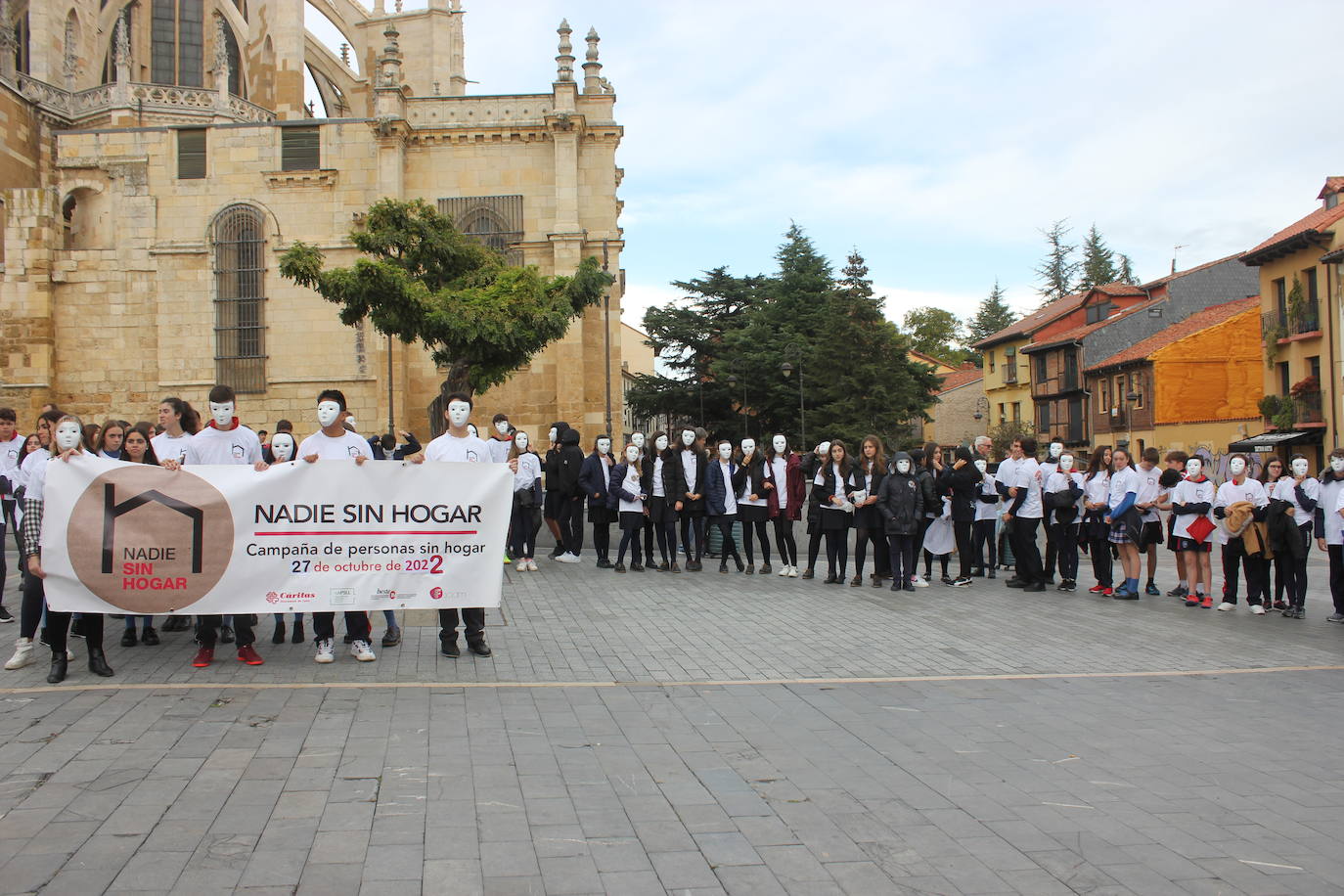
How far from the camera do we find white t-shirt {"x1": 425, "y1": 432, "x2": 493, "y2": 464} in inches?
349

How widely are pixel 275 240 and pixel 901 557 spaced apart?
31.3 m

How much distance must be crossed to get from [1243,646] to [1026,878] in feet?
23.0

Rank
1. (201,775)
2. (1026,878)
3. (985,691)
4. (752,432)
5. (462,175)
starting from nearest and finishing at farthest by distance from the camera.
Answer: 1. (1026,878)
2. (201,775)
3. (985,691)
4. (462,175)
5. (752,432)

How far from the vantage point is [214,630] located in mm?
8109

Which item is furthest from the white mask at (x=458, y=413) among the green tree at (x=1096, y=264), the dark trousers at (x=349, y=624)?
the green tree at (x=1096, y=264)

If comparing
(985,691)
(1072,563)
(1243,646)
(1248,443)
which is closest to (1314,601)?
(1072,563)

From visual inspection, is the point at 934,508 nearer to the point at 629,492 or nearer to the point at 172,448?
the point at 629,492

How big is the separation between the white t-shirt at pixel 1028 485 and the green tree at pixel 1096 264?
83.0 metres

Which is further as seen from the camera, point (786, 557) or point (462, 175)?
point (462, 175)

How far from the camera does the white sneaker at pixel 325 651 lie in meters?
8.19

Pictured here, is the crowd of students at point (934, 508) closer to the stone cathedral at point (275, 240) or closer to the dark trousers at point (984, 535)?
the dark trousers at point (984, 535)

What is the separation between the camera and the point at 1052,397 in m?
58.4

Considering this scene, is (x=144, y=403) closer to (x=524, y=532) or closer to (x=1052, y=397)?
(x=524, y=532)

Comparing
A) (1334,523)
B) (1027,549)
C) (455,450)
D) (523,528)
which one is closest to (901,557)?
(1027,549)
